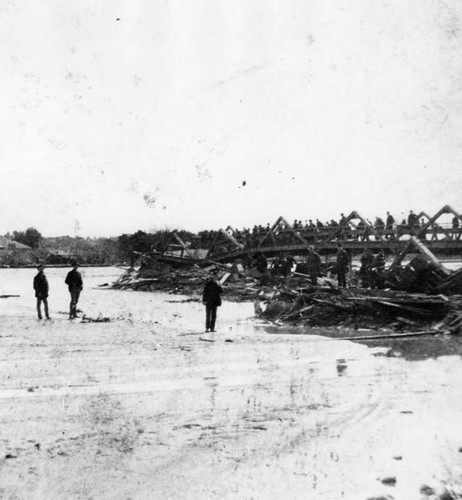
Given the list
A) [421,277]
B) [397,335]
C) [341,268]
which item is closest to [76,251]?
[341,268]

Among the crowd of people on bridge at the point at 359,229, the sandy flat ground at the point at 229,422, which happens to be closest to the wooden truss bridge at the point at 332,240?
the crowd of people on bridge at the point at 359,229

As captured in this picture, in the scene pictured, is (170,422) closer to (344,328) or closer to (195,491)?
(195,491)

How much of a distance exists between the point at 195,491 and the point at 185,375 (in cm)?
345

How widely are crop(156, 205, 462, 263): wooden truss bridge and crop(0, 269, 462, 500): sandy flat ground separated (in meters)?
8.61

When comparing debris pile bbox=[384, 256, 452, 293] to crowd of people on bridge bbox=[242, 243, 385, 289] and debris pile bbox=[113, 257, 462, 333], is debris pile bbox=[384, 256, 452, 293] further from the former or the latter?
crowd of people on bridge bbox=[242, 243, 385, 289]

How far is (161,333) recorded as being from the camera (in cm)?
1223

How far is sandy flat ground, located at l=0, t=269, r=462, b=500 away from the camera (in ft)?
14.1

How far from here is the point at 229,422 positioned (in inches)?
222

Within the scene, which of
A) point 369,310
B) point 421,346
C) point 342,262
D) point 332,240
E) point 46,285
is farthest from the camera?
point 332,240

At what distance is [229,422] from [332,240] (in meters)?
22.9

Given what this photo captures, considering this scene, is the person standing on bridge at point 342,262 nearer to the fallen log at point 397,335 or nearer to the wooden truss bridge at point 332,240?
the wooden truss bridge at point 332,240

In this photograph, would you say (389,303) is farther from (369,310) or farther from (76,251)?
(76,251)

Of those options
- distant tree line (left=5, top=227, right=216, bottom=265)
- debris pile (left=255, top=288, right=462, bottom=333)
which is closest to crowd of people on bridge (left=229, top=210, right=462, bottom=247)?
debris pile (left=255, top=288, right=462, bottom=333)

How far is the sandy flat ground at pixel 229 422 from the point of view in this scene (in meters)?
4.30
